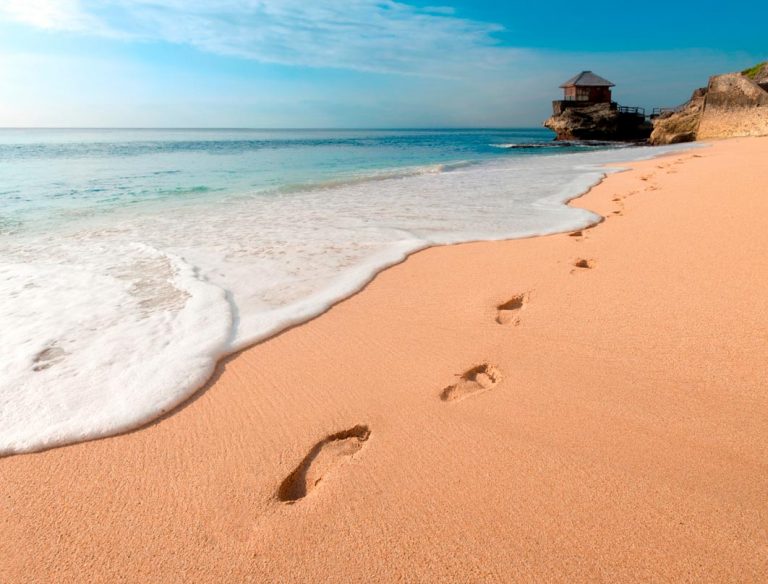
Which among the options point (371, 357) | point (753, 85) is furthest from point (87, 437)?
point (753, 85)

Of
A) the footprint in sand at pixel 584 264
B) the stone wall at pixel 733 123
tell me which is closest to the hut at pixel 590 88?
the stone wall at pixel 733 123

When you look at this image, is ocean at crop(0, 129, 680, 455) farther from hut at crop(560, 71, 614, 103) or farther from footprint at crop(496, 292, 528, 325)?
hut at crop(560, 71, 614, 103)

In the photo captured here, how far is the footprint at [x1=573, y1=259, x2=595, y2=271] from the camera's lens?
3833mm

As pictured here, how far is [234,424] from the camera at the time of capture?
2074 mm

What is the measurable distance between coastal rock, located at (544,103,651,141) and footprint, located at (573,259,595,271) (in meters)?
47.3

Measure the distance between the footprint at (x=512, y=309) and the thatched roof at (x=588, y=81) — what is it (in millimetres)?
53144

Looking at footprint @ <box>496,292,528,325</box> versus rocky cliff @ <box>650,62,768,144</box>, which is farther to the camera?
rocky cliff @ <box>650,62,768,144</box>

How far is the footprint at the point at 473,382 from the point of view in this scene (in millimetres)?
2207

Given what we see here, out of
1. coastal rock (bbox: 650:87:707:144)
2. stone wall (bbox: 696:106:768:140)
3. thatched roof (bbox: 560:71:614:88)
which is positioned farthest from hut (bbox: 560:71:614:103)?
stone wall (bbox: 696:106:768:140)

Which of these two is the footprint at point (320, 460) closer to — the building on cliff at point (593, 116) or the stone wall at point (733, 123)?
the stone wall at point (733, 123)

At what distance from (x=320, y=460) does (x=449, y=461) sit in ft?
1.68

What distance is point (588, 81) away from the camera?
4791cm

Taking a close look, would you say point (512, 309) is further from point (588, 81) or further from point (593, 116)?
point (588, 81)

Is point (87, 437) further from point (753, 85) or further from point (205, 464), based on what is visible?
point (753, 85)
